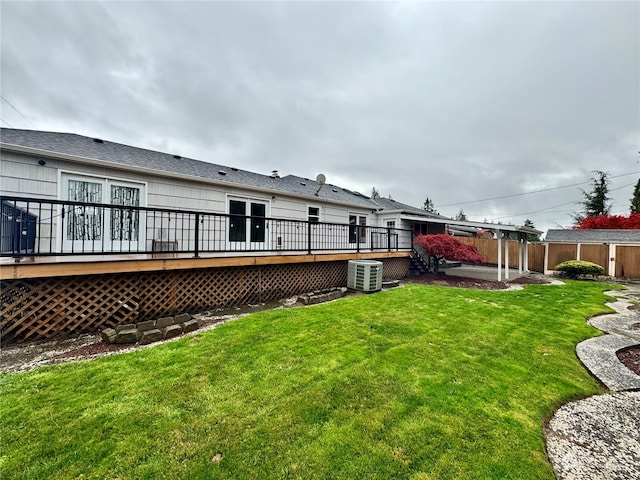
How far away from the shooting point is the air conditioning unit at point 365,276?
27.2ft

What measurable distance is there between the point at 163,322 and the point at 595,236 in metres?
22.2

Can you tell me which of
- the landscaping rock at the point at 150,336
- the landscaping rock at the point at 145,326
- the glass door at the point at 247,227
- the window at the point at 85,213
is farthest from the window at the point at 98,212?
the landscaping rock at the point at 150,336

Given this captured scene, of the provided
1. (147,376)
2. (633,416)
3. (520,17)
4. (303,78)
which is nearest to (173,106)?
(303,78)

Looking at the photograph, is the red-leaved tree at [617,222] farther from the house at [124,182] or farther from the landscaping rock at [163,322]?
the landscaping rock at [163,322]

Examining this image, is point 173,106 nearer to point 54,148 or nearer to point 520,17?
point 54,148

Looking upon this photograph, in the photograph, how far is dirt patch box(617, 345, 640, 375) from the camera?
3963 mm

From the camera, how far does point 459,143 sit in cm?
1959

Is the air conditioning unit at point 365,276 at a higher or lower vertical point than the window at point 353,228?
lower

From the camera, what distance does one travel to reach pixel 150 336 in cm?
431

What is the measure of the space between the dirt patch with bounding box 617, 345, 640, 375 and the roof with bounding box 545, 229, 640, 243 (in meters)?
14.3

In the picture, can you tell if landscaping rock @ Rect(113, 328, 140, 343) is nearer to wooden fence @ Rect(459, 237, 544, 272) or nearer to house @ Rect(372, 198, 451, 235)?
house @ Rect(372, 198, 451, 235)

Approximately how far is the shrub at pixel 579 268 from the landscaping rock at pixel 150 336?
1873 centimetres

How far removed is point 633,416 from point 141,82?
16.5 metres

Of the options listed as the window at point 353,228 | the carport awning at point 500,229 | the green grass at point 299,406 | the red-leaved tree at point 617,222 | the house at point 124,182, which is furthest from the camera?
the red-leaved tree at point 617,222
